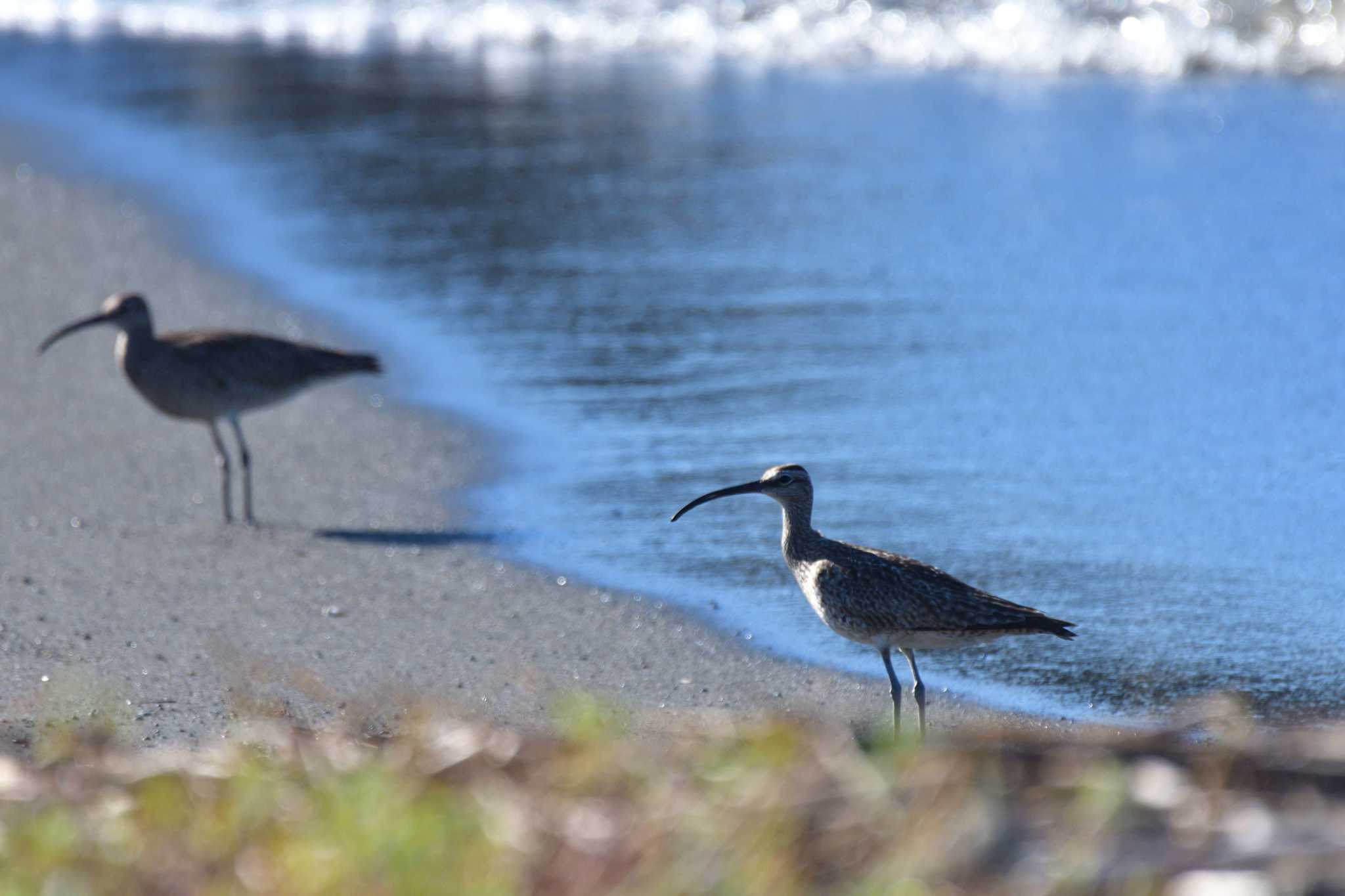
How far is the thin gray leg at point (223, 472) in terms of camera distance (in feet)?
25.9

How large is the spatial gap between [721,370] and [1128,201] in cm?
444

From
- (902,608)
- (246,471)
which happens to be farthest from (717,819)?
(246,471)

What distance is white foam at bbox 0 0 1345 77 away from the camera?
63.1 ft

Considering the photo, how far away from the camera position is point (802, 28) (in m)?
23.2

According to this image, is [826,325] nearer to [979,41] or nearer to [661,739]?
[661,739]

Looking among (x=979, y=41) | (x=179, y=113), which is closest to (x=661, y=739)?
(x=179, y=113)

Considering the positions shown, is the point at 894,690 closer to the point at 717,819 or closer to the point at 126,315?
the point at 717,819

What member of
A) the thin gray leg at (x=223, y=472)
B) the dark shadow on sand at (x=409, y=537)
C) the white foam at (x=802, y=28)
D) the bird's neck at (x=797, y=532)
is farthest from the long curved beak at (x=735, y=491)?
the white foam at (x=802, y=28)

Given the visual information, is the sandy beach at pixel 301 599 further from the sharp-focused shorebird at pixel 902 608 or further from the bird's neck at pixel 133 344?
the bird's neck at pixel 133 344

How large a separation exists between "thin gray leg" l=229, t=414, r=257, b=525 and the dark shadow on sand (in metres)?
0.36

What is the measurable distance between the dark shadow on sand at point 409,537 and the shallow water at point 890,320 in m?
0.18

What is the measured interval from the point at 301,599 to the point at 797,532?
72.2 inches

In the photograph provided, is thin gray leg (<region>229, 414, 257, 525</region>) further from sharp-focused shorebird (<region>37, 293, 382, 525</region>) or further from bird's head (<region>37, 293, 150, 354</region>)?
bird's head (<region>37, 293, 150, 354</region>)

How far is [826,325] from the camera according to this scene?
399 inches
